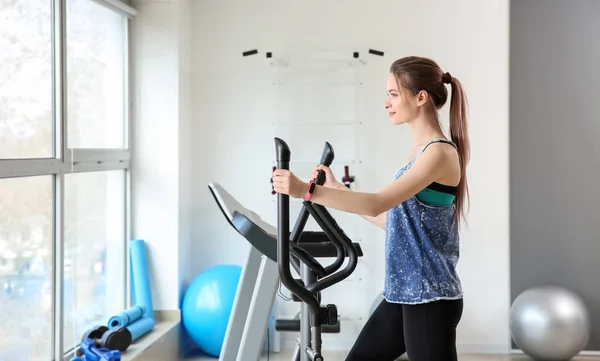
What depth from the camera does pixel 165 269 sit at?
4.43m

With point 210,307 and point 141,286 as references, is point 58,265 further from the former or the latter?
point 210,307

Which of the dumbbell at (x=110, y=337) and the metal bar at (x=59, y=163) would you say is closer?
the metal bar at (x=59, y=163)

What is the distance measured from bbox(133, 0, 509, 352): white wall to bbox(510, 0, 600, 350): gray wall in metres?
0.30

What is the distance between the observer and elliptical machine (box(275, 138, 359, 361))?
5.77 ft

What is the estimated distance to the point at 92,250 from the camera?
383cm

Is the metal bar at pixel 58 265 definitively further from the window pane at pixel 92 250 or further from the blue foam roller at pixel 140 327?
the blue foam roller at pixel 140 327

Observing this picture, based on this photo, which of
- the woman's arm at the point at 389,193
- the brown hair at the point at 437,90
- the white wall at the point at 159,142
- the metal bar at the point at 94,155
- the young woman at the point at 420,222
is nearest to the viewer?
the woman's arm at the point at 389,193

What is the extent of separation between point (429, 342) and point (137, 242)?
2704mm

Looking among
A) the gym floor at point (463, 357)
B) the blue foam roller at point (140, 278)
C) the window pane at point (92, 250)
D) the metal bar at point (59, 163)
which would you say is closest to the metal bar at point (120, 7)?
the metal bar at point (59, 163)

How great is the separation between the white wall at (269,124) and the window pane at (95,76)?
187mm

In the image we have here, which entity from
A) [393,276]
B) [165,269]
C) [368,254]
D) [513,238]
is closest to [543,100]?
[513,238]

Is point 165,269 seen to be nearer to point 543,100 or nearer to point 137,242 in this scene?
point 137,242

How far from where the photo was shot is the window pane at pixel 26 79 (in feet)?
9.34

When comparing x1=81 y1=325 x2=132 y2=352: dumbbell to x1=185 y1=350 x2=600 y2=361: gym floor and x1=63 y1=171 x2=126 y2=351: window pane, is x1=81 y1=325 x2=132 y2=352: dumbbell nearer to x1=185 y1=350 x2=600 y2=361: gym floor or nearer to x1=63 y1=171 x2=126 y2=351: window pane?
x1=63 y1=171 x2=126 y2=351: window pane
